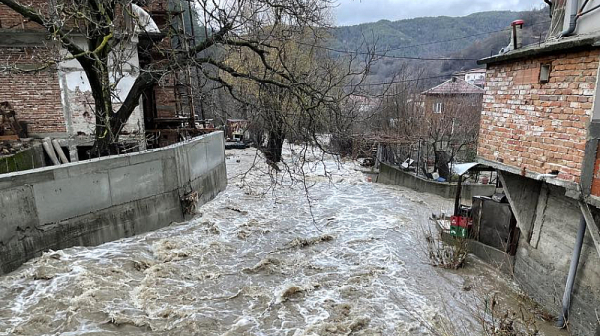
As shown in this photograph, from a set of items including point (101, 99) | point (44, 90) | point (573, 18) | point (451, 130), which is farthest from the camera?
point (451, 130)

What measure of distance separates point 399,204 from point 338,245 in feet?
18.3

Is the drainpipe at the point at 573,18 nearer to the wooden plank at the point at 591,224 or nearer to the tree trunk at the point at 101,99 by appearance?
the wooden plank at the point at 591,224

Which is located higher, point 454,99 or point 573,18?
point 573,18

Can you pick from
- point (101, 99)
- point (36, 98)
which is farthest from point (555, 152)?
point (36, 98)

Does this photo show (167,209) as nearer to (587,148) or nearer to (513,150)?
(513,150)

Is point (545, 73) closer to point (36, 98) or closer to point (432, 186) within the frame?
point (432, 186)

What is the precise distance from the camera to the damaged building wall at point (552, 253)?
5590 mm

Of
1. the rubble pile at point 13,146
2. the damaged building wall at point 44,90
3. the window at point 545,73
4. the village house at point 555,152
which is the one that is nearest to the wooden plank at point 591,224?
the village house at point 555,152

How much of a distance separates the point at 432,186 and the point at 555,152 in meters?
10.9

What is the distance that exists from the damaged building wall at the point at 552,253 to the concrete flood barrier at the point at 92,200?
837cm

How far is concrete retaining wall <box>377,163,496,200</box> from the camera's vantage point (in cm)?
1548

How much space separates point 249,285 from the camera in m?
7.43

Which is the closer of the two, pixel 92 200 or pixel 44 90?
pixel 92 200

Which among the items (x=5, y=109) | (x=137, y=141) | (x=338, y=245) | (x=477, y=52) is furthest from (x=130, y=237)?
(x=477, y=52)
